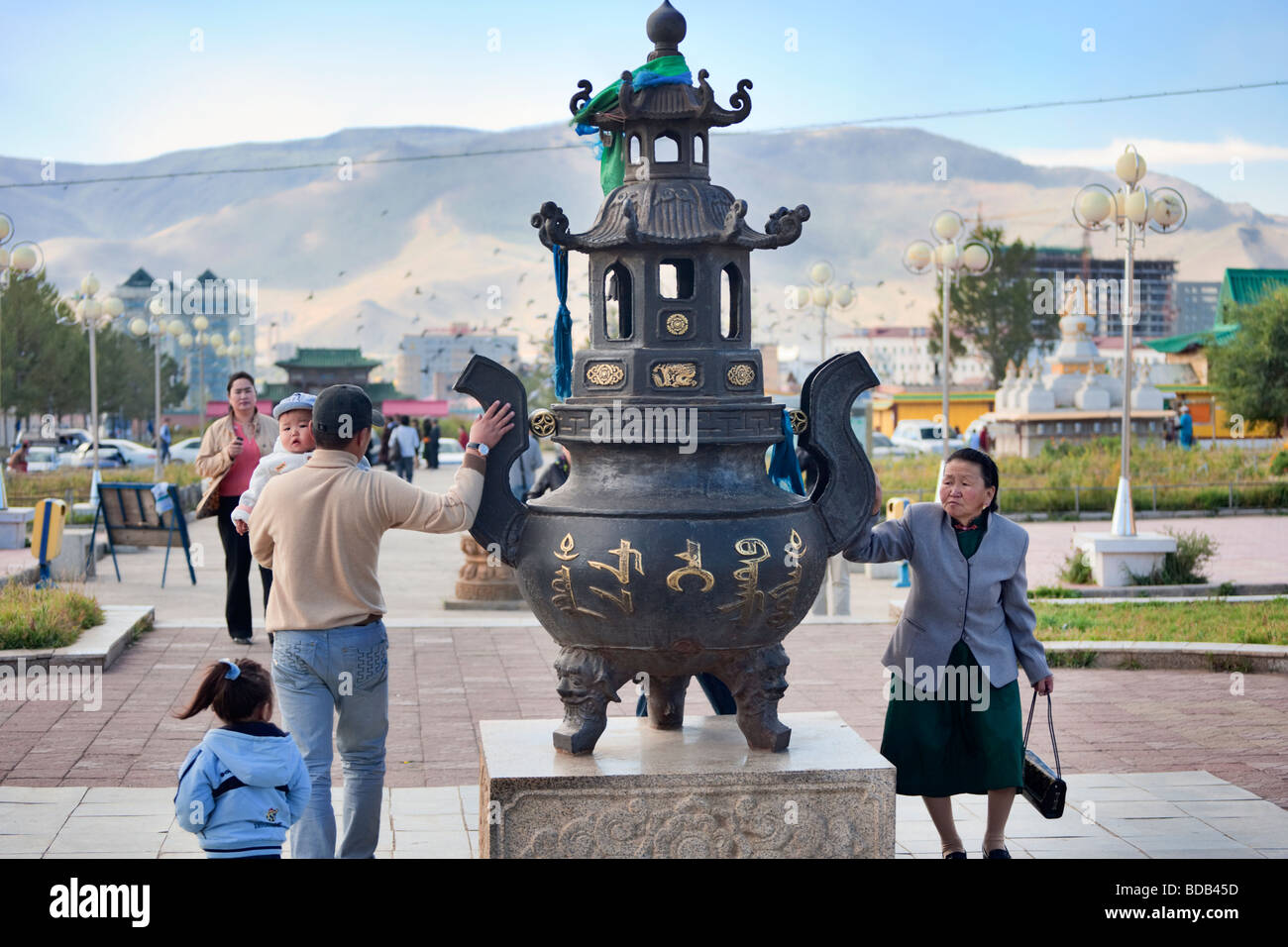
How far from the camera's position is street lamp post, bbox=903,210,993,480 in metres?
18.8

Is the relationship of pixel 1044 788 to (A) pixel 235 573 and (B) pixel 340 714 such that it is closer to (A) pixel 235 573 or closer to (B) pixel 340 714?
(B) pixel 340 714

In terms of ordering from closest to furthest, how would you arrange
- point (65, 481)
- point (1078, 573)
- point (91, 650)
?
point (91, 650) < point (1078, 573) < point (65, 481)

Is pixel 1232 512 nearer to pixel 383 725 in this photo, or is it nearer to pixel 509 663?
pixel 509 663

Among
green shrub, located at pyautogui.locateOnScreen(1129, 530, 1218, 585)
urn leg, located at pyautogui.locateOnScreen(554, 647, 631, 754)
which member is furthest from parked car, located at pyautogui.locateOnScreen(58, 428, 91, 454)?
urn leg, located at pyautogui.locateOnScreen(554, 647, 631, 754)

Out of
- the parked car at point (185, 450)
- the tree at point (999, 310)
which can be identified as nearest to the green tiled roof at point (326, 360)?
the tree at point (999, 310)

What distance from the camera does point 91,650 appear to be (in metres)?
9.58

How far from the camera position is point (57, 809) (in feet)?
20.9

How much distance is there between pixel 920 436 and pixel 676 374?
4321cm

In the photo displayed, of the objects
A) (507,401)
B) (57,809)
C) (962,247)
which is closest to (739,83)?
(507,401)

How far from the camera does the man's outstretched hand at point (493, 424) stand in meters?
5.35

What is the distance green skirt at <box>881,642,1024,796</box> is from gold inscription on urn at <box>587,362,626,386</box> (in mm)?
1667

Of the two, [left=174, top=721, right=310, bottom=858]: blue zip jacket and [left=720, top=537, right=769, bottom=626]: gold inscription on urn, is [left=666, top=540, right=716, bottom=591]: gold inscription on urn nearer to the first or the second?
[left=720, top=537, right=769, bottom=626]: gold inscription on urn

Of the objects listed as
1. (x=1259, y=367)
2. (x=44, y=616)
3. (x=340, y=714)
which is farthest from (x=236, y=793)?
(x=1259, y=367)
